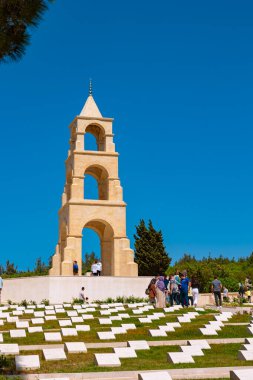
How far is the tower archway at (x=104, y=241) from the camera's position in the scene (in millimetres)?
39469

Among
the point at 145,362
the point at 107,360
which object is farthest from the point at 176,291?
the point at 107,360

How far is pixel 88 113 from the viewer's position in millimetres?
40062

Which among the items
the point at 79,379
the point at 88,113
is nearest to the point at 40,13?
the point at 79,379

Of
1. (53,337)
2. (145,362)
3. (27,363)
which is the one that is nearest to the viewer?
(27,363)

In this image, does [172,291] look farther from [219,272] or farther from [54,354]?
[219,272]

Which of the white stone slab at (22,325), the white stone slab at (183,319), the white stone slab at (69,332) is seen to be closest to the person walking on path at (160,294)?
the white stone slab at (183,319)

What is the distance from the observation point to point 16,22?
847 cm

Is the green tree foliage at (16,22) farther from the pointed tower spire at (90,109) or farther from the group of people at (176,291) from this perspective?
the pointed tower spire at (90,109)

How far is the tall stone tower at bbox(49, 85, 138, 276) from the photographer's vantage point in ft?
121

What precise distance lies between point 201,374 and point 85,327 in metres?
6.81

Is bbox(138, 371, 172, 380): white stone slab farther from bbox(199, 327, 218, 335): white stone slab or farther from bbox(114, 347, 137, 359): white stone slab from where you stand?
bbox(199, 327, 218, 335): white stone slab

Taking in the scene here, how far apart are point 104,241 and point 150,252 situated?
11213 mm

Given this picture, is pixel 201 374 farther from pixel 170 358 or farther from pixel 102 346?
pixel 102 346

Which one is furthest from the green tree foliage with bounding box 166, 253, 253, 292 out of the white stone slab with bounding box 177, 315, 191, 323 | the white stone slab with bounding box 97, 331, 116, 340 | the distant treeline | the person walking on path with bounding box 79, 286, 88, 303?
the white stone slab with bounding box 97, 331, 116, 340
